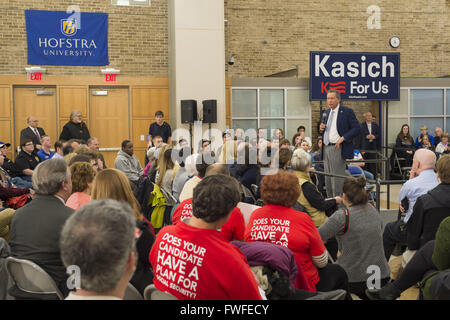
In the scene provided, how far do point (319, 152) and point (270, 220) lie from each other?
7.70 m

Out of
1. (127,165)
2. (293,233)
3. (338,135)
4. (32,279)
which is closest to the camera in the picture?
(32,279)

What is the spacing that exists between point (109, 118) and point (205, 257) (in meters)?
12.2

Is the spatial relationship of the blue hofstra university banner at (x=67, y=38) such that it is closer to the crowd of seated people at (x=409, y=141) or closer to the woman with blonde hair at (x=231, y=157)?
the woman with blonde hair at (x=231, y=157)

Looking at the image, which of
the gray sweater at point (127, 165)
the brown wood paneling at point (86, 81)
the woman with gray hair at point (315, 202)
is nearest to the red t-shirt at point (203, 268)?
the woman with gray hair at point (315, 202)

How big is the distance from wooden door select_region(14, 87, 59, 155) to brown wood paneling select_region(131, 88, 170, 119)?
2.05 metres

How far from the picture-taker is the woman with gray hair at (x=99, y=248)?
1527 mm

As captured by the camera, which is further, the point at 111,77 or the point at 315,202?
the point at 111,77

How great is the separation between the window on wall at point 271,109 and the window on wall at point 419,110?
252cm

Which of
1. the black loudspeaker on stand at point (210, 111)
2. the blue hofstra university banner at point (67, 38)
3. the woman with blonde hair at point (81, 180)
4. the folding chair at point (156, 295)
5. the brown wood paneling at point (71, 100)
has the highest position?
the blue hofstra university banner at point (67, 38)

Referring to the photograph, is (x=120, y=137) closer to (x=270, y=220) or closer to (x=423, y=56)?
(x=423, y=56)

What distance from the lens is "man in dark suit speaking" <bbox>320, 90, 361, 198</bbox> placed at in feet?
22.1

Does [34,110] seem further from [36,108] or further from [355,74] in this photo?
[355,74]

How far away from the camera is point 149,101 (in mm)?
14055

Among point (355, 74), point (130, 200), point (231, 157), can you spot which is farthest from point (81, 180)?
point (355, 74)
